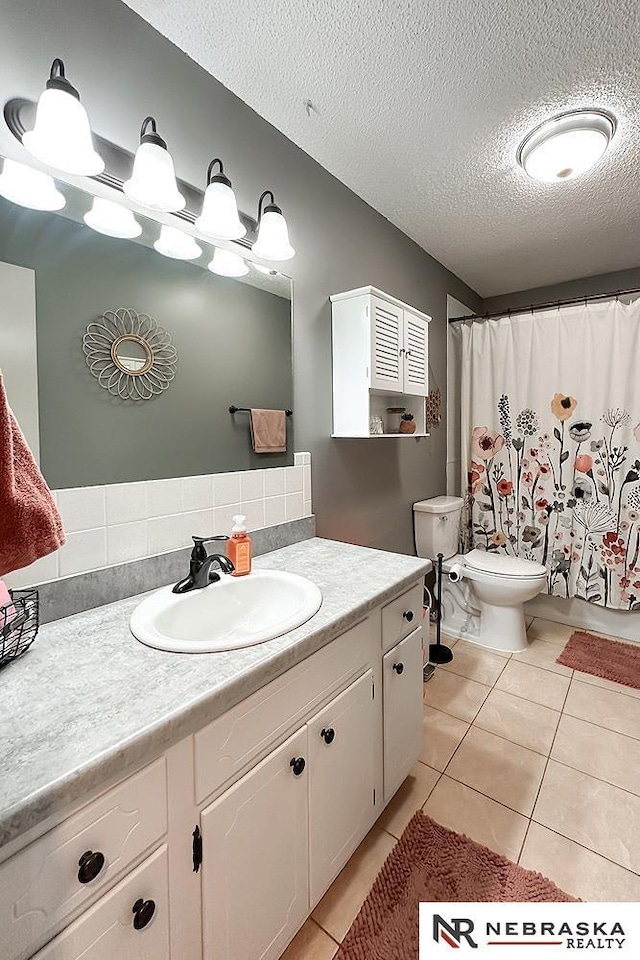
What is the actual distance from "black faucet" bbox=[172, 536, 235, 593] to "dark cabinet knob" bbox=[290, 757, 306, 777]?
0.47 meters

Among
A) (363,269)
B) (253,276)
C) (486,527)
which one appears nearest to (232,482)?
(253,276)

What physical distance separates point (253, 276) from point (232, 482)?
731mm

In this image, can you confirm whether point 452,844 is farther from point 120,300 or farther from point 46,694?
point 120,300

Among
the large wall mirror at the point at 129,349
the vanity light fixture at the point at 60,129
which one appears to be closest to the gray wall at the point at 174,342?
the large wall mirror at the point at 129,349

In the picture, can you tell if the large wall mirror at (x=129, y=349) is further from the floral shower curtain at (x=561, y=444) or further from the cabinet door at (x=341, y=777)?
the floral shower curtain at (x=561, y=444)

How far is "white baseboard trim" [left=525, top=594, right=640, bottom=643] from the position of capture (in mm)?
2518

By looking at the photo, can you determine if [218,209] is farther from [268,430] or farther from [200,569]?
[200,569]

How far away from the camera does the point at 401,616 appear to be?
4.19 feet

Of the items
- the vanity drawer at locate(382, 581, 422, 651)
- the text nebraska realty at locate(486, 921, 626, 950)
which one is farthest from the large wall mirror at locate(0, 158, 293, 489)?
the text nebraska realty at locate(486, 921, 626, 950)

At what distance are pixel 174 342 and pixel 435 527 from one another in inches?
70.3

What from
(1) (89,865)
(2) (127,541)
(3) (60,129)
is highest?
(3) (60,129)

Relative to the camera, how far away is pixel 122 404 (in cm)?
113

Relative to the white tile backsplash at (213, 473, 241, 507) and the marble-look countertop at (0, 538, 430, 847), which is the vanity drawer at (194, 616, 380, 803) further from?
the white tile backsplash at (213, 473, 241, 507)

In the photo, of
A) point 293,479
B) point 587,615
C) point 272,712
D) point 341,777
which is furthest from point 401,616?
point 587,615
